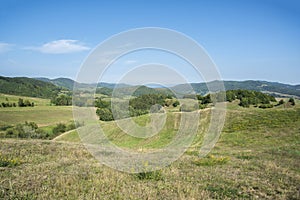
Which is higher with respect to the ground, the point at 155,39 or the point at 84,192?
the point at 155,39

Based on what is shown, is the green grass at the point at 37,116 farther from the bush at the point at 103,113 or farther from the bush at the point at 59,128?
the bush at the point at 103,113

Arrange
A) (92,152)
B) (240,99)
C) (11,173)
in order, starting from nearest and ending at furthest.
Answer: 1. (11,173)
2. (92,152)
3. (240,99)

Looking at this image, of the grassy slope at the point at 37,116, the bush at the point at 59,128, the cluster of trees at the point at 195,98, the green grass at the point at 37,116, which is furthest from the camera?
the grassy slope at the point at 37,116

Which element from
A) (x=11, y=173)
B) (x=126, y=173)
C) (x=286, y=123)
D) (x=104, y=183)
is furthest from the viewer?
(x=286, y=123)

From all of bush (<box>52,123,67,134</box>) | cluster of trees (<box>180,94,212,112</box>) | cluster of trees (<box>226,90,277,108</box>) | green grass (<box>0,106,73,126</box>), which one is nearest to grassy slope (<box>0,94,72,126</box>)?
green grass (<box>0,106,73,126</box>)

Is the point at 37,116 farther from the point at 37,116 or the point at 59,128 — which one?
the point at 59,128

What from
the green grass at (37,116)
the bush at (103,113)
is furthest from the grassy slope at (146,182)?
the green grass at (37,116)

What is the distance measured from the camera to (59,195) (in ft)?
23.8

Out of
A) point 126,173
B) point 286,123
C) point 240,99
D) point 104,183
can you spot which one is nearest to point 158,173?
point 126,173

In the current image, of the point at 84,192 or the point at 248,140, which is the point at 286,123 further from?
the point at 84,192

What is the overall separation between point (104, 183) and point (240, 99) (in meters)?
78.2

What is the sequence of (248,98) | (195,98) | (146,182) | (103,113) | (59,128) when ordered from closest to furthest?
1. (146,182)
2. (195,98)
3. (103,113)
4. (248,98)
5. (59,128)

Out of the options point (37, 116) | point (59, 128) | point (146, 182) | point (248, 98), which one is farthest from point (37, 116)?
point (146, 182)

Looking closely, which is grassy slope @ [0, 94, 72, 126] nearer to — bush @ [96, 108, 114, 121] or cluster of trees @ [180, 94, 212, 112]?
cluster of trees @ [180, 94, 212, 112]
